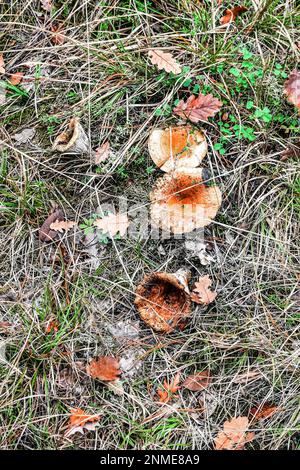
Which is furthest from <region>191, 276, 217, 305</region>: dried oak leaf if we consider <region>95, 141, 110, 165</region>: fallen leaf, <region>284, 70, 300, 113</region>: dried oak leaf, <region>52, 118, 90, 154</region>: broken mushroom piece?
<region>284, 70, 300, 113</region>: dried oak leaf

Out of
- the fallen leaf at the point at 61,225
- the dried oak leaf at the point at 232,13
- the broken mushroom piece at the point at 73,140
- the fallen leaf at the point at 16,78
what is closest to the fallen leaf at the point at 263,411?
the fallen leaf at the point at 61,225

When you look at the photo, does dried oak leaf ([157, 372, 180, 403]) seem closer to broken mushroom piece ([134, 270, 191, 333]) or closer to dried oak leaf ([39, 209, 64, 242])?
broken mushroom piece ([134, 270, 191, 333])

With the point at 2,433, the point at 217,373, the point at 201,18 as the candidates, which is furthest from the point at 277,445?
the point at 201,18

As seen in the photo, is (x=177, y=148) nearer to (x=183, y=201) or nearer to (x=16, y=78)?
(x=183, y=201)

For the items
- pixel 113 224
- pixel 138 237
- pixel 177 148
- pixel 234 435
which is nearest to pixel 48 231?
pixel 113 224

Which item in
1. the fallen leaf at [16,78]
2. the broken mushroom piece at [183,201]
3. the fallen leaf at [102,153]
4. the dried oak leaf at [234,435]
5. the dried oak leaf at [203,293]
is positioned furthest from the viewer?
the fallen leaf at [16,78]

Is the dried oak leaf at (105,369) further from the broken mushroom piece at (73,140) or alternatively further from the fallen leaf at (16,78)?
the fallen leaf at (16,78)
